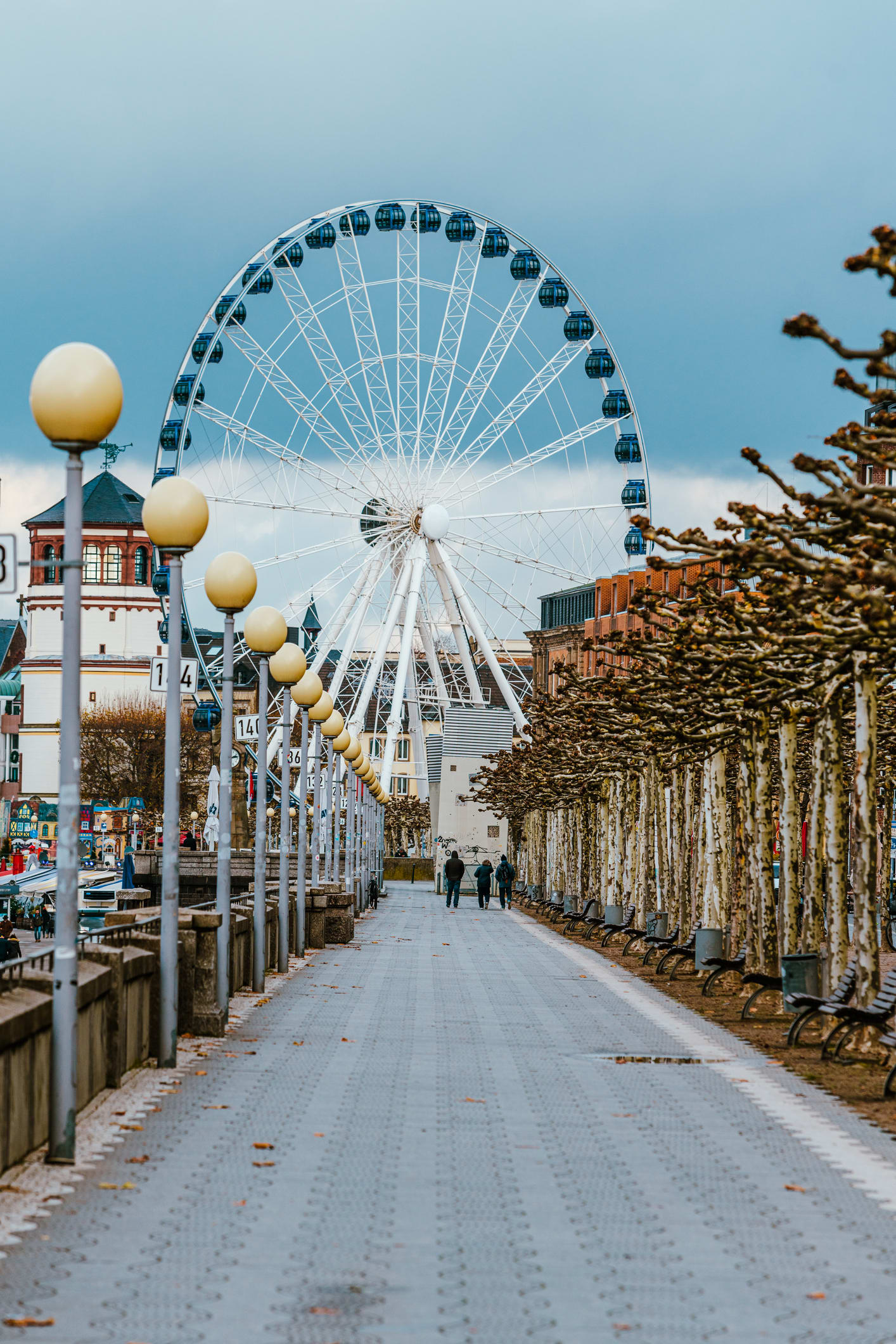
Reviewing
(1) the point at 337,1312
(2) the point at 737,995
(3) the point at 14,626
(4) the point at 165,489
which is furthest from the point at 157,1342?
(3) the point at 14,626

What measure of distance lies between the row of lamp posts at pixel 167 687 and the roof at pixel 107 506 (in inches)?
5637

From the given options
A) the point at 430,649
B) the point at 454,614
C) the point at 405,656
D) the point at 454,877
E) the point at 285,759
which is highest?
the point at 454,614

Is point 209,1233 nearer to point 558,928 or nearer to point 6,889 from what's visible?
point 558,928

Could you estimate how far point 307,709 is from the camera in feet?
104

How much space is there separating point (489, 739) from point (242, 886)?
47337mm

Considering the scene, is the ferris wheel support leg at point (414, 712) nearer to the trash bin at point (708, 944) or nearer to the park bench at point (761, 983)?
the trash bin at point (708, 944)

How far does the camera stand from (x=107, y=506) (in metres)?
169

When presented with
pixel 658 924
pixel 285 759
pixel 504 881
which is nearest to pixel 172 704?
pixel 285 759

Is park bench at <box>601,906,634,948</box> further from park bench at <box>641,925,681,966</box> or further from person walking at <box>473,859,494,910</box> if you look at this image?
person walking at <box>473,859,494,910</box>

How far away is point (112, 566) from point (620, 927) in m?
140

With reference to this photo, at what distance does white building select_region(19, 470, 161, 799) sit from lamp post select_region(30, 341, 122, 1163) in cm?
14557

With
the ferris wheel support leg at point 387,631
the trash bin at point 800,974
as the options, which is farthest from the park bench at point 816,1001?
the ferris wheel support leg at point 387,631

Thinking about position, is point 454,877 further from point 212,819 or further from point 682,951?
point 682,951

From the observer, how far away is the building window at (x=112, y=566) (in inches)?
6673
